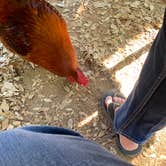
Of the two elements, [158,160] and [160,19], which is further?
[160,19]

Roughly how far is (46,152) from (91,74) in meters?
1.37

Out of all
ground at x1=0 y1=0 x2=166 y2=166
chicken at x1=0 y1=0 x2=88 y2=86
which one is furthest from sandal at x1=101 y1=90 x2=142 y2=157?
chicken at x1=0 y1=0 x2=88 y2=86

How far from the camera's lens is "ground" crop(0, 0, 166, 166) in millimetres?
1910

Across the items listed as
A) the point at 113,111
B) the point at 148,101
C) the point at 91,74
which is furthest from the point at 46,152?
the point at 91,74

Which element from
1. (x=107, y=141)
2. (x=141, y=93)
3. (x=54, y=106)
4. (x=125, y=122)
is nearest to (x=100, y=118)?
(x=107, y=141)

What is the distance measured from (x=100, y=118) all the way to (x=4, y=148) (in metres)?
1.27

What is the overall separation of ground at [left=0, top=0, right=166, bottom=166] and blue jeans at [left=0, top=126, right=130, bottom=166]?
1108 millimetres

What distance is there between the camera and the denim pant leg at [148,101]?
1.18 metres

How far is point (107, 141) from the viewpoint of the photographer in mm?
1876

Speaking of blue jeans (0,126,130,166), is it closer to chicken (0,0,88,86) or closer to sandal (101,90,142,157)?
sandal (101,90,142,157)

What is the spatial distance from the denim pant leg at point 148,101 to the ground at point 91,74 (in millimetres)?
308

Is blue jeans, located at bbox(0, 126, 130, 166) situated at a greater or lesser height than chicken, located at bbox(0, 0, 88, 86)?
greater

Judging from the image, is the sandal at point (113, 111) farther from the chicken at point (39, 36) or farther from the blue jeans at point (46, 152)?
the blue jeans at point (46, 152)

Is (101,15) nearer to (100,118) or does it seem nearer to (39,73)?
(39,73)
